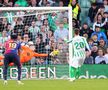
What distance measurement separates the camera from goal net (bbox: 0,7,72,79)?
840 inches

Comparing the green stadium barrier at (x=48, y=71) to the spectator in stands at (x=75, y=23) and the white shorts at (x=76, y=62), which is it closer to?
the white shorts at (x=76, y=62)

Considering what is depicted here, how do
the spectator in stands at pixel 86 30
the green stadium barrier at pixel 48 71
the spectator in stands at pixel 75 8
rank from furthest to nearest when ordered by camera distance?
the spectator in stands at pixel 75 8
the spectator in stands at pixel 86 30
the green stadium barrier at pixel 48 71

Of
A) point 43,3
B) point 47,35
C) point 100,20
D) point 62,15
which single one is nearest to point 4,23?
point 47,35

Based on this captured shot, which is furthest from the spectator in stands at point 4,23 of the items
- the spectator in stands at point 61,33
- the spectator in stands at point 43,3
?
the spectator in stands at point 43,3

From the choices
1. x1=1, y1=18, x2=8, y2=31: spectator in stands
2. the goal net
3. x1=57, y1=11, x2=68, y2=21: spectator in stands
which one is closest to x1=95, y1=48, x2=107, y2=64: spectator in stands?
the goal net

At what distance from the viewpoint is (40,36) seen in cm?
2188

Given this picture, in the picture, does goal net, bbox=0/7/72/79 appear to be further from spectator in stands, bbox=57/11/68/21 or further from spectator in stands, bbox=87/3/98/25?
spectator in stands, bbox=87/3/98/25

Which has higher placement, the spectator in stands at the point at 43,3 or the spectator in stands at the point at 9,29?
the spectator in stands at the point at 43,3

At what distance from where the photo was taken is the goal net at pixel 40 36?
21344 millimetres

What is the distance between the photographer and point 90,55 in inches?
890

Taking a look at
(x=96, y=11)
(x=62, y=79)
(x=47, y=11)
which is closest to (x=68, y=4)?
(x=96, y=11)

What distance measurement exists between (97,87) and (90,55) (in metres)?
5.51

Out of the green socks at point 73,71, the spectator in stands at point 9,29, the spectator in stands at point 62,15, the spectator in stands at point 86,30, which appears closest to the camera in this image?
the green socks at point 73,71

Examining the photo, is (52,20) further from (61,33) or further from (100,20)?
(100,20)
